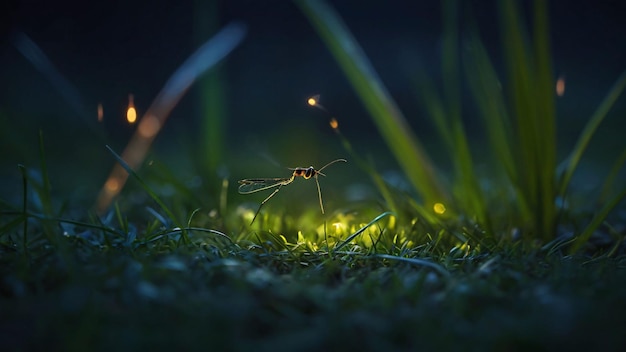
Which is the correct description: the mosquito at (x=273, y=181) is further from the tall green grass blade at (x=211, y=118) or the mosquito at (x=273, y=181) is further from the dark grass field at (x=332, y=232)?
the tall green grass blade at (x=211, y=118)

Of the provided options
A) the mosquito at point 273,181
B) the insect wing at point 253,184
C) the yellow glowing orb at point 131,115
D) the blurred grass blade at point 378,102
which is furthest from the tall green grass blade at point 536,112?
the yellow glowing orb at point 131,115

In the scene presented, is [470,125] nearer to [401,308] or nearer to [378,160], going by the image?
[378,160]

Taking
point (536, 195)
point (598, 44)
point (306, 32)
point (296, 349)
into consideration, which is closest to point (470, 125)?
point (598, 44)

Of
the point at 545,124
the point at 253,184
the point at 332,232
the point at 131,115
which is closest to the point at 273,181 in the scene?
the point at 253,184

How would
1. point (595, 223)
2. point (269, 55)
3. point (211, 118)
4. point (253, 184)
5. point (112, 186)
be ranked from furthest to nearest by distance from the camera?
point (269, 55) → point (211, 118) → point (112, 186) → point (253, 184) → point (595, 223)

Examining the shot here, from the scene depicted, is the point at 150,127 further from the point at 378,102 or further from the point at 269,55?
the point at 269,55

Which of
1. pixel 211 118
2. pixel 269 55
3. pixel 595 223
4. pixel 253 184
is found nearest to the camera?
pixel 595 223

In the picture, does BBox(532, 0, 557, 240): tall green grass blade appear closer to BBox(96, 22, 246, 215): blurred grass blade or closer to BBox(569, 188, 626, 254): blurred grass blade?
BBox(569, 188, 626, 254): blurred grass blade
